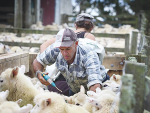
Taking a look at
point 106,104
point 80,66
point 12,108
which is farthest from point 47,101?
point 80,66

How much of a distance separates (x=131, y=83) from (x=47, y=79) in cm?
196

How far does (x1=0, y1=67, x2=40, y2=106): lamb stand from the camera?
3.23 meters

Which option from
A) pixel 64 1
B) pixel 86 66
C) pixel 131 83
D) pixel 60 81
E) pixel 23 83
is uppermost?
pixel 64 1

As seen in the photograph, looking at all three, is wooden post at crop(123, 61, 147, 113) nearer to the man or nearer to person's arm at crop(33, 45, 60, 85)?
the man

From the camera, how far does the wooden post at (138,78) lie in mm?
1780

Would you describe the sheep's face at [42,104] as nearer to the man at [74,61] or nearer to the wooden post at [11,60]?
the man at [74,61]

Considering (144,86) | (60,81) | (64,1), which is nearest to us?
(144,86)

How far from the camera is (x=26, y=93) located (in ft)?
10.7

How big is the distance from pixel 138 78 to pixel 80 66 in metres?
1.85

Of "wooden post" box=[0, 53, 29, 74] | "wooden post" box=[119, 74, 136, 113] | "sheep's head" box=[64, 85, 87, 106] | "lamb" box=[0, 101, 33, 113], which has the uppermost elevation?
"wooden post" box=[119, 74, 136, 113]

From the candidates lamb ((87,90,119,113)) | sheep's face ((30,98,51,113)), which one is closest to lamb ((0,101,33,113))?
sheep's face ((30,98,51,113))

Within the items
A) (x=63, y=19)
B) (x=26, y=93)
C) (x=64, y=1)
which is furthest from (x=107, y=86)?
(x=64, y=1)

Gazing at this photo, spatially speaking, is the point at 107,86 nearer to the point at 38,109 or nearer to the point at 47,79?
the point at 47,79

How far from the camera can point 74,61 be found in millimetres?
3582
